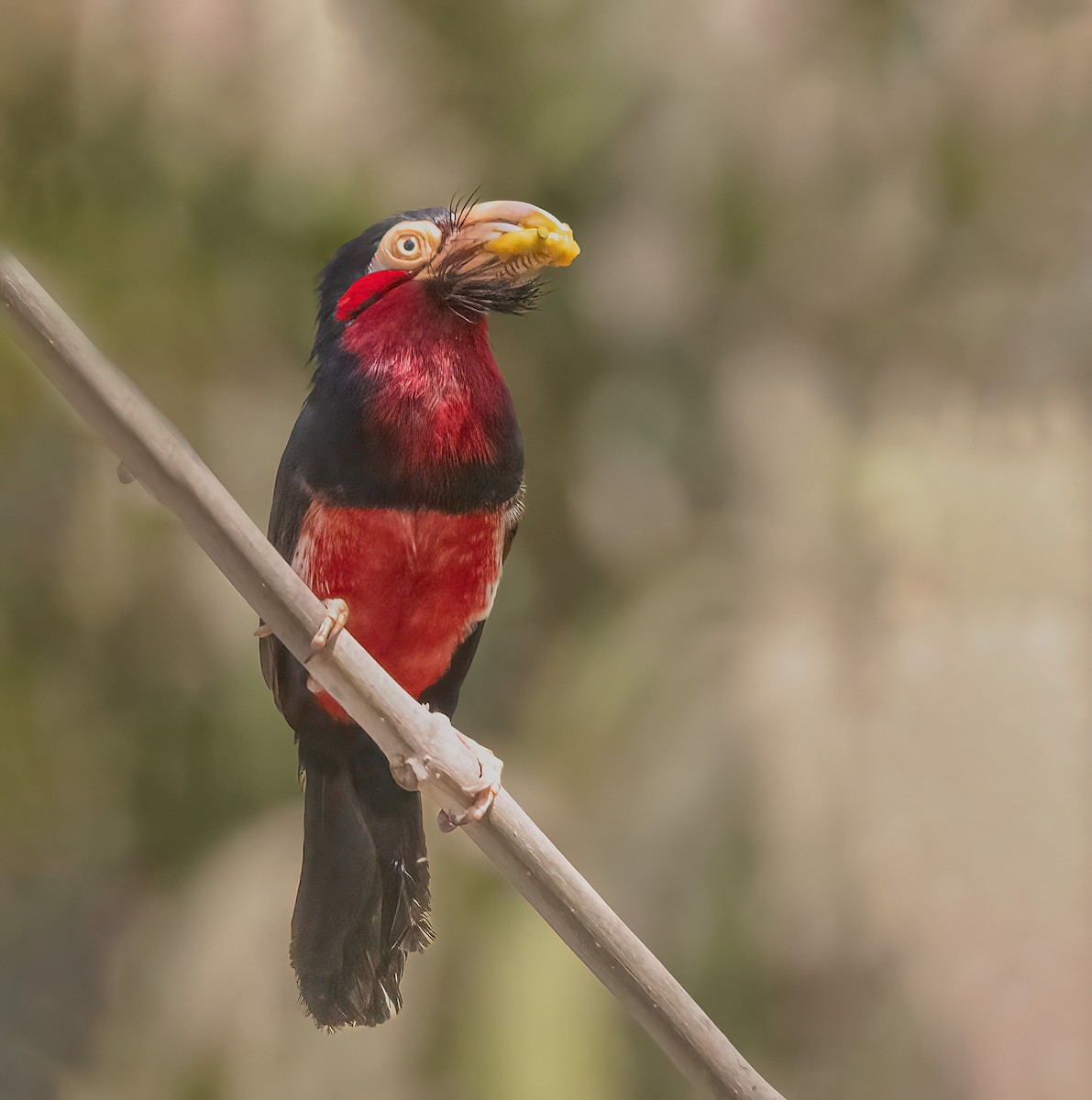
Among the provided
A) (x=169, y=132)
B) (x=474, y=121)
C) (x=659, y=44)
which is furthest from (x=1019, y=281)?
(x=169, y=132)

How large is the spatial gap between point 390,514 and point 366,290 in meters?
0.15

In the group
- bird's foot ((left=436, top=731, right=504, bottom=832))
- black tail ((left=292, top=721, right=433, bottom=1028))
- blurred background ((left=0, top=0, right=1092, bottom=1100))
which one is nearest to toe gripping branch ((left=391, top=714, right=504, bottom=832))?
bird's foot ((left=436, top=731, right=504, bottom=832))

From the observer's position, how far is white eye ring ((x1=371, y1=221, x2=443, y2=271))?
2.57 feet

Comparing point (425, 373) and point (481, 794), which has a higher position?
point (425, 373)

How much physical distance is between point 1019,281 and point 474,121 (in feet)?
2.20

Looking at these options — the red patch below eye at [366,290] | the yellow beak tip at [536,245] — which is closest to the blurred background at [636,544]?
the red patch below eye at [366,290]

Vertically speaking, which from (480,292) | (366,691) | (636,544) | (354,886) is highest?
(480,292)

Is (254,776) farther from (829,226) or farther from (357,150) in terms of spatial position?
(829,226)

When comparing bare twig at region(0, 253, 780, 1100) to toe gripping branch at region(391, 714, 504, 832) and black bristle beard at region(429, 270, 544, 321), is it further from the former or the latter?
black bristle beard at region(429, 270, 544, 321)

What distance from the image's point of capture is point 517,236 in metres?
0.74

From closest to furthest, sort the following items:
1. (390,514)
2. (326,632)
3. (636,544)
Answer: (326,632)
(390,514)
(636,544)

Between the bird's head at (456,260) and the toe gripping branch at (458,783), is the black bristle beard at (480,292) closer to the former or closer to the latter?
the bird's head at (456,260)

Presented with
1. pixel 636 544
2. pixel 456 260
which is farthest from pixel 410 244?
pixel 636 544

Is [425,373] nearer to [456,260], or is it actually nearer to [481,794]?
[456,260]
